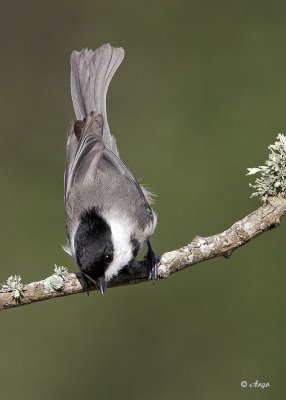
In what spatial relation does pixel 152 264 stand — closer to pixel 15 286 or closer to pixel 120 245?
pixel 120 245

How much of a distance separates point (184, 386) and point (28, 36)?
2938 millimetres

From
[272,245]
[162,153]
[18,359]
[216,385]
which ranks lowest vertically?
[216,385]

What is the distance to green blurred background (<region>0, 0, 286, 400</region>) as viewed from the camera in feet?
16.8

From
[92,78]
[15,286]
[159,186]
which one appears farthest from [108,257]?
[159,186]

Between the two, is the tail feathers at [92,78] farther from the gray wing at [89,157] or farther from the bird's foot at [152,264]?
the bird's foot at [152,264]

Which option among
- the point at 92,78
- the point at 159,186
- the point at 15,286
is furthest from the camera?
the point at 159,186

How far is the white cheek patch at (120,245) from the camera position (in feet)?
12.8

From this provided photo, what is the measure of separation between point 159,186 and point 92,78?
953 millimetres

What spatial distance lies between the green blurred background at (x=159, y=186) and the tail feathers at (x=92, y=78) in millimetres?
801

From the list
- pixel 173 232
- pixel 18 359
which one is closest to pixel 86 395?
pixel 18 359

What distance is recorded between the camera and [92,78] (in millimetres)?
5043

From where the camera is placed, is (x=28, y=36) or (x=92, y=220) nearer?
(x=92, y=220)

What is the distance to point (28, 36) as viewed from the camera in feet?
21.2

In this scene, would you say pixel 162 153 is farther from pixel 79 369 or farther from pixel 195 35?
pixel 79 369
